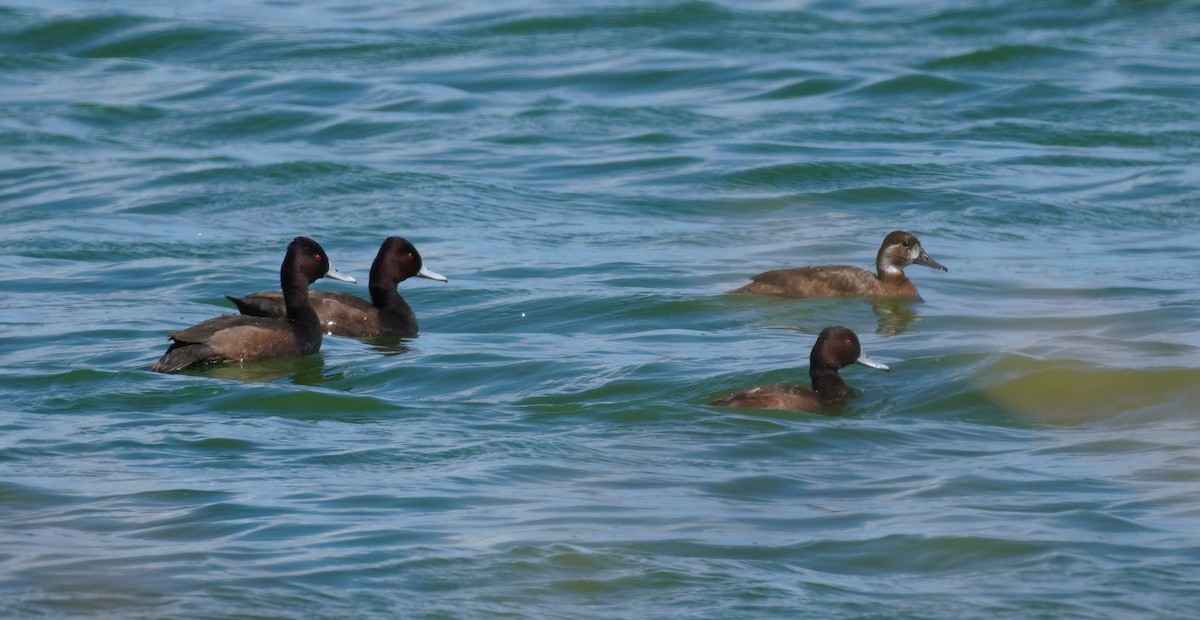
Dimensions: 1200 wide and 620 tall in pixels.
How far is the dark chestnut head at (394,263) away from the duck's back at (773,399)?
3.81 metres

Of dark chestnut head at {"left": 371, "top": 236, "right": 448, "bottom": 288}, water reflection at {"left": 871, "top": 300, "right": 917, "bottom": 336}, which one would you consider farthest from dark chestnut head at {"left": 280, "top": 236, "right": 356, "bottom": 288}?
water reflection at {"left": 871, "top": 300, "right": 917, "bottom": 336}

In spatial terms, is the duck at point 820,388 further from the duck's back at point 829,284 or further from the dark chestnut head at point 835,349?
the duck's back at point 829,284

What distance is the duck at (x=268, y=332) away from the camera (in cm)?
1220

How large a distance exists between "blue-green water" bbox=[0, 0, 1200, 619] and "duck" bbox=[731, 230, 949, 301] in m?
0.15

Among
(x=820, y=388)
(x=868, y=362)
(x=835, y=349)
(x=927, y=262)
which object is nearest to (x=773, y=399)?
(x=820, y=388)

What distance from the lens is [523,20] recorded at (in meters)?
30.1

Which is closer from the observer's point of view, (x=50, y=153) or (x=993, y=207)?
(x=993, y=207)

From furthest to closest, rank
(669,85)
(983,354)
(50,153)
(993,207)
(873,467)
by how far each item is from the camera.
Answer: (669,85)
(50,153)
(993,207)
(983,354)
(873,467)

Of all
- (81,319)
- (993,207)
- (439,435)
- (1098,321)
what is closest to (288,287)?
(81,319)

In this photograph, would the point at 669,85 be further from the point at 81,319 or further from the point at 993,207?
the point at 81,319

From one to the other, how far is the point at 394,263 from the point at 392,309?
1.41 feet

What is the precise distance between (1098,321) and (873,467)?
4407 mm

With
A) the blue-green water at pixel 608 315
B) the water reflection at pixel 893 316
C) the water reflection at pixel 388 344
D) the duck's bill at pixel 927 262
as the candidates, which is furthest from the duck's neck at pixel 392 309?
the duck's bill at pixel 927 262

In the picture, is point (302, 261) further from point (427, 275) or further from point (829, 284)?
point (829, 284)
